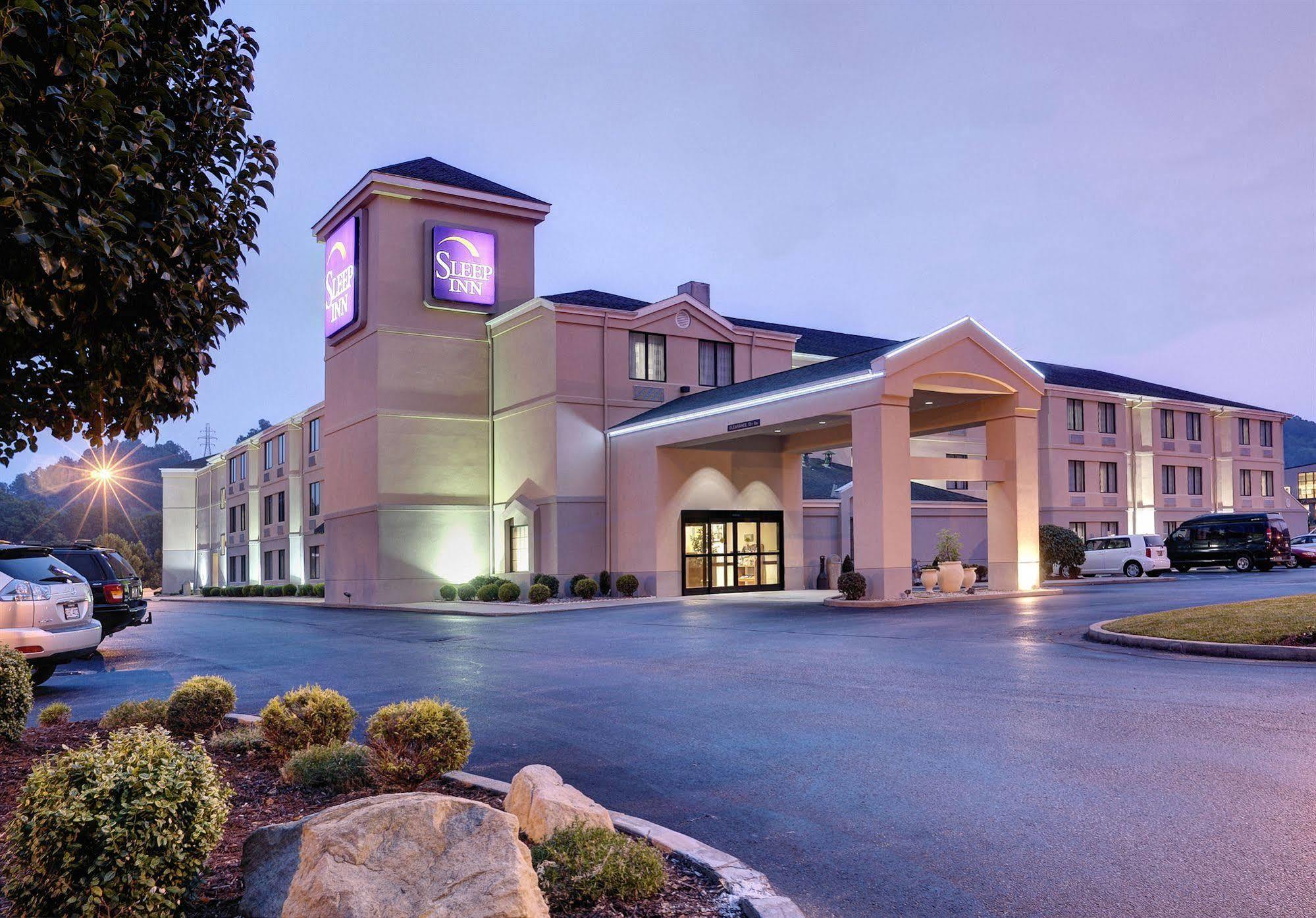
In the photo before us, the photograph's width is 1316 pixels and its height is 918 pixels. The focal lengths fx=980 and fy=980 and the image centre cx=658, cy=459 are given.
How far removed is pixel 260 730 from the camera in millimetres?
8258

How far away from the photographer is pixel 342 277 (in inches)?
1543

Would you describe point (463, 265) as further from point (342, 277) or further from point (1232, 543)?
point (1232, 543)

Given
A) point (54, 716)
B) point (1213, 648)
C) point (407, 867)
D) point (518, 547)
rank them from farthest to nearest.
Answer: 1. point (518, 547)
2. point (1213, 648)
3. point (54, 716)
4. point (407, 867)

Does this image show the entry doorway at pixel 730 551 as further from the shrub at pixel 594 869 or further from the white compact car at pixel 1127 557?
the shrub at pixel 594 869

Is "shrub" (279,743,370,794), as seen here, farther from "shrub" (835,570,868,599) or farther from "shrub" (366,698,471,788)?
"shrub" (835,570,868,599)

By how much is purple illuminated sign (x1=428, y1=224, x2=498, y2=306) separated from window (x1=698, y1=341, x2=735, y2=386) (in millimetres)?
8593

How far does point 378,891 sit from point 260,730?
490 cm

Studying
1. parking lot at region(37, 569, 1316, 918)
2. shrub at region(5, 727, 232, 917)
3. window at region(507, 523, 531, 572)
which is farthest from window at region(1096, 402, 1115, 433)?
shrub at region(5, 727, 232, 917)

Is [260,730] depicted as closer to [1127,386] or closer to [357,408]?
[357,408]

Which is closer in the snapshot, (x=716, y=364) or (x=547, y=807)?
(x=547, y=807)

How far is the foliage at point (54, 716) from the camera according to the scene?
30.6 feet

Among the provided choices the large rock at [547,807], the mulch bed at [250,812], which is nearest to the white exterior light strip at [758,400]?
the mulch bed at [250,812]

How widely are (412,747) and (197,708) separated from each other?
3.08 meters

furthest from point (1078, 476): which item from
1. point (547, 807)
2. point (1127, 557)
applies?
point (547, 807)
